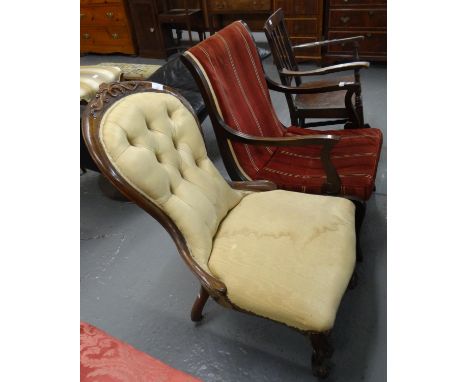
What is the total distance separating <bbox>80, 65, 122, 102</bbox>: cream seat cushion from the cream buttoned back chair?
1380 mm

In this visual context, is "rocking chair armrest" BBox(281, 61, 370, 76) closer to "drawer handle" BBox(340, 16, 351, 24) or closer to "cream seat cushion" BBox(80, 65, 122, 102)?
"cream seat cushion" BBox(80, 65, 122, 102)

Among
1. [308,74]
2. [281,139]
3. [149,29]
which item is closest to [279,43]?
[308,74]

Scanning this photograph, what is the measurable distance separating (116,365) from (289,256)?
58cm

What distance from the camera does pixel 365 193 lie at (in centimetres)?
145

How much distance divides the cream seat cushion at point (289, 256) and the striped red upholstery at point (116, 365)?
1.04 ft

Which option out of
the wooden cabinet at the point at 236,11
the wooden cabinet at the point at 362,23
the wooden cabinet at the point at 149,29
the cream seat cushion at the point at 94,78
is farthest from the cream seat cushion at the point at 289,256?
the wooden cabinet at the point at 149,29

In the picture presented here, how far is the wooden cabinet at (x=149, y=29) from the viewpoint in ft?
14.6

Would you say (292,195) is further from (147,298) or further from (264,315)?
(147,298)

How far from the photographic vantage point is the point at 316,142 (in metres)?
1.41

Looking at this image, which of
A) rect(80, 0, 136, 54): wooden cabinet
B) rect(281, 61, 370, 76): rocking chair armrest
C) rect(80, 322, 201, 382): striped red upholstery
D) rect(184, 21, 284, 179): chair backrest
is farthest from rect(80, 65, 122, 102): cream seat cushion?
rect(80, 0, 136, 54): wooden cabinet

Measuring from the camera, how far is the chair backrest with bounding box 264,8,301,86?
81.6 inches

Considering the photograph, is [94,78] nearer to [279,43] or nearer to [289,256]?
[279,43]

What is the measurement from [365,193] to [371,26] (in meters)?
2.87

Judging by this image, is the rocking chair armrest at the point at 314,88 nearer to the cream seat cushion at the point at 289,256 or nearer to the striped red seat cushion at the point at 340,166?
the striped red seat cushion at the point at 340,166
